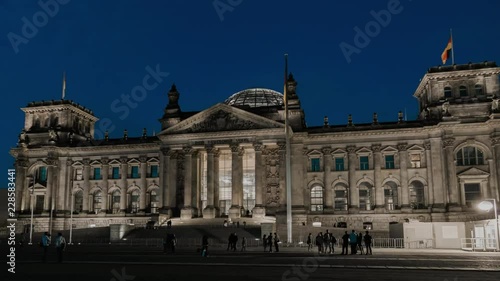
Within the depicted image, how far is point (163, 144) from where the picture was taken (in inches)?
3007

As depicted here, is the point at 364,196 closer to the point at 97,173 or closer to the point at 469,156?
the point at 469,156

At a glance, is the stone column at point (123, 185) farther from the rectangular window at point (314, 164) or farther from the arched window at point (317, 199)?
the rectangular window at point (314, 164)

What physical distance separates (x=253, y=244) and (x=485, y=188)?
3499 cm

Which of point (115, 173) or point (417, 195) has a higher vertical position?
point (115, 173)

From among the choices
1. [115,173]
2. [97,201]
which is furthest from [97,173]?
[97,201]

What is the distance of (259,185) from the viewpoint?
70.8 metres

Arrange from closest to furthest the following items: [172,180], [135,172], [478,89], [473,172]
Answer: [473,172]
[478,89]
[172,180]
[135,172]

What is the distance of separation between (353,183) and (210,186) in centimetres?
2099

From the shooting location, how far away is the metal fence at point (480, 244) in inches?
1713

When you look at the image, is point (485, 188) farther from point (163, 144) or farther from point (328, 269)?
point (328, 269)

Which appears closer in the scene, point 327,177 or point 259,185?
point 259,185

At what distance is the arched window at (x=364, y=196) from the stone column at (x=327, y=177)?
14.4 feet

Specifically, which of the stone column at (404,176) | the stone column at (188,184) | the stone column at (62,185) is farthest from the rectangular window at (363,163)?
the stone column at (62,185)

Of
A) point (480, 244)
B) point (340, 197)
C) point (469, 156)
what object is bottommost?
point (480, 244)
